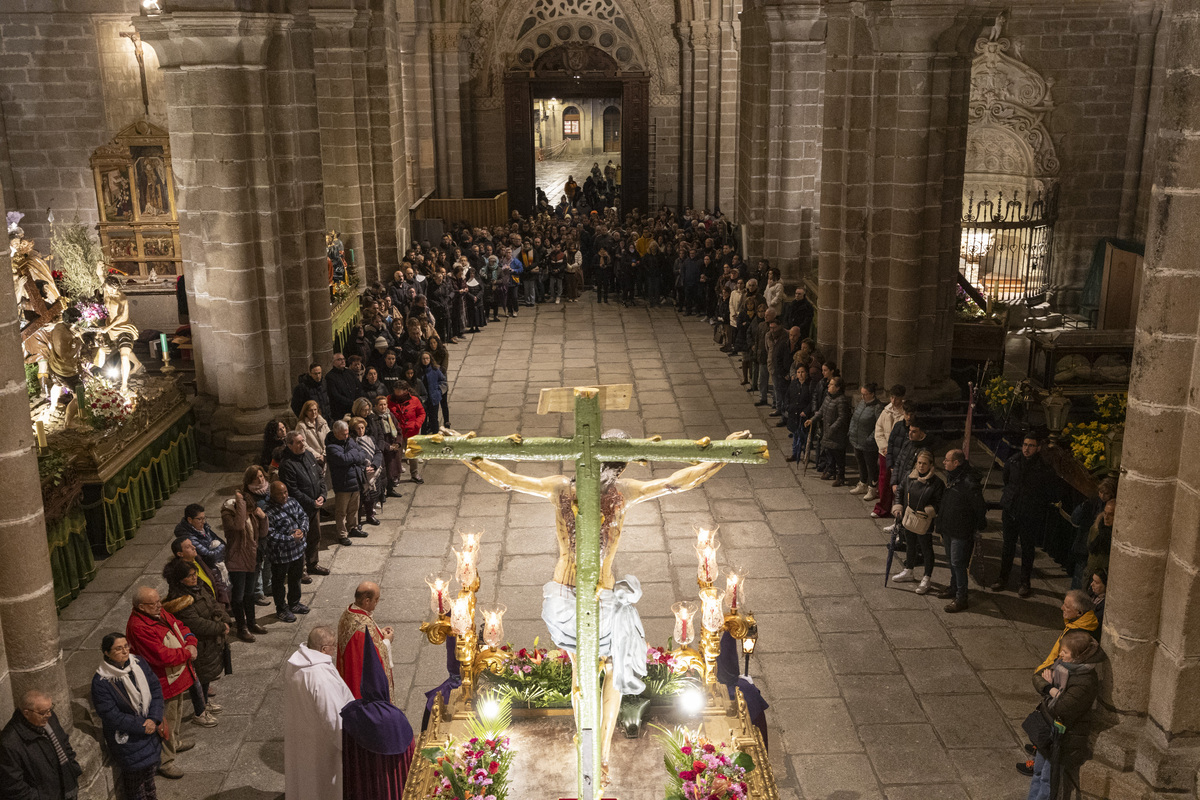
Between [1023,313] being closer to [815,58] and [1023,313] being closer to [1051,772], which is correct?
[815,58]

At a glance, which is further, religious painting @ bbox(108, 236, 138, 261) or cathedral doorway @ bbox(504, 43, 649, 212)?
cathedral doorway @ bbox(504, 43, 649, 212)

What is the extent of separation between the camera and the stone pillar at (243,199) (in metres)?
11.6

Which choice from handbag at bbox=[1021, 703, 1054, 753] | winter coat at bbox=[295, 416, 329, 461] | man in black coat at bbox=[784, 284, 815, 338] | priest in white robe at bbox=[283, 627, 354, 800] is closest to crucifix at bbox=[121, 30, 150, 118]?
winter coat at bbox=[295, 416, 329, 461]

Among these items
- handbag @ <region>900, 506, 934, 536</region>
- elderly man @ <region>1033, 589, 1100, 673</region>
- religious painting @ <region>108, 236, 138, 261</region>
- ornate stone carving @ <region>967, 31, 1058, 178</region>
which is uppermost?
ornate stone carving @ <region>967, 31, 1058, 178</region>

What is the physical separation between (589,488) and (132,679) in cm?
350

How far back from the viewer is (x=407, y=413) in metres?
12.0

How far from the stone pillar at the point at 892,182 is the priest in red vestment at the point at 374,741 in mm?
8280

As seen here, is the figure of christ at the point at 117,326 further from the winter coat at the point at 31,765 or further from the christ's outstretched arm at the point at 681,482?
the christ's outstretched arm at the point at 681,482

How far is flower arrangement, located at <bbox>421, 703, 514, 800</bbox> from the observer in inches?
213

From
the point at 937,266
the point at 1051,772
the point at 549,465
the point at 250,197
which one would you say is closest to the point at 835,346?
the point at 937,266

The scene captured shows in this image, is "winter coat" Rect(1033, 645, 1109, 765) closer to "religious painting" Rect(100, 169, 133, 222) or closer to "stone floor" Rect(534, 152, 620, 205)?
"religious painting" Rect(100, 169, 133, 222)

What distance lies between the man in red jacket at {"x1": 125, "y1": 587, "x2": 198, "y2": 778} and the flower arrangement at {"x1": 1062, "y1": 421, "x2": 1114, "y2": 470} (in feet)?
24.3

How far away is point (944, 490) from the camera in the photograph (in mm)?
9641

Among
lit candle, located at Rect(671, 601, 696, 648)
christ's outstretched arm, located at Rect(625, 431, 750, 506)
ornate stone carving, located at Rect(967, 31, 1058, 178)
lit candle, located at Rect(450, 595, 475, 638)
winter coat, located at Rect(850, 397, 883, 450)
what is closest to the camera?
christ's outstretched arm, located at Rect(625, 431, 750, 506)
